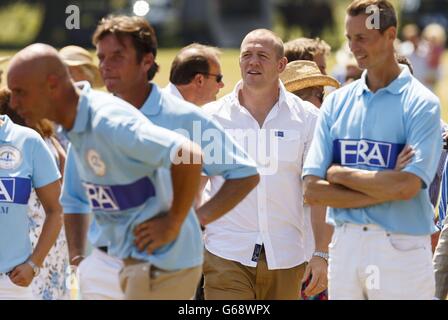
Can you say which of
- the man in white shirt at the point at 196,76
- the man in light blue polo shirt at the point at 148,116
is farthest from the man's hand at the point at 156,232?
the man in white shirt at the point at 196,76

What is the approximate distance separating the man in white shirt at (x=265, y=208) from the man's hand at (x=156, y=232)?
2.37 metres

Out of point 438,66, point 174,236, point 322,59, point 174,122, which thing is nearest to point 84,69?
point 322,59

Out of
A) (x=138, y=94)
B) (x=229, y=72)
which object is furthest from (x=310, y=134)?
(x=229, y=72)

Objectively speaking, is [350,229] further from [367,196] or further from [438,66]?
[438,66]

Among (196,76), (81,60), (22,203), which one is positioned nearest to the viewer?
(22,203)

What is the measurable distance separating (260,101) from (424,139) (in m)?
1.96

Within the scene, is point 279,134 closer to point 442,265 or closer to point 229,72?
point 442,265

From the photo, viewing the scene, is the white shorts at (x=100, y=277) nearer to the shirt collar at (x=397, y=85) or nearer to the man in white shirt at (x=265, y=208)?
the shirt collar at (x=397, y=85)

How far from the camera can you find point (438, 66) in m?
30.0

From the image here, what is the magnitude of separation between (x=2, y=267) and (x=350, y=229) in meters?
2.37

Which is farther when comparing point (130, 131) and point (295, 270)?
point (295, 270)

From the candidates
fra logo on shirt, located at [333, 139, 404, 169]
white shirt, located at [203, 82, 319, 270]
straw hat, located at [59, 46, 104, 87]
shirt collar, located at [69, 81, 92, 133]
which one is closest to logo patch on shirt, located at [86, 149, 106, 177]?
shirt collar, located at [69, 81, 92, 133]

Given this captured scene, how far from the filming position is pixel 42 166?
7688mm

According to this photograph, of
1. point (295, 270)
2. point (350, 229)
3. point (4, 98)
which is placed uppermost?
point (4, 98)
